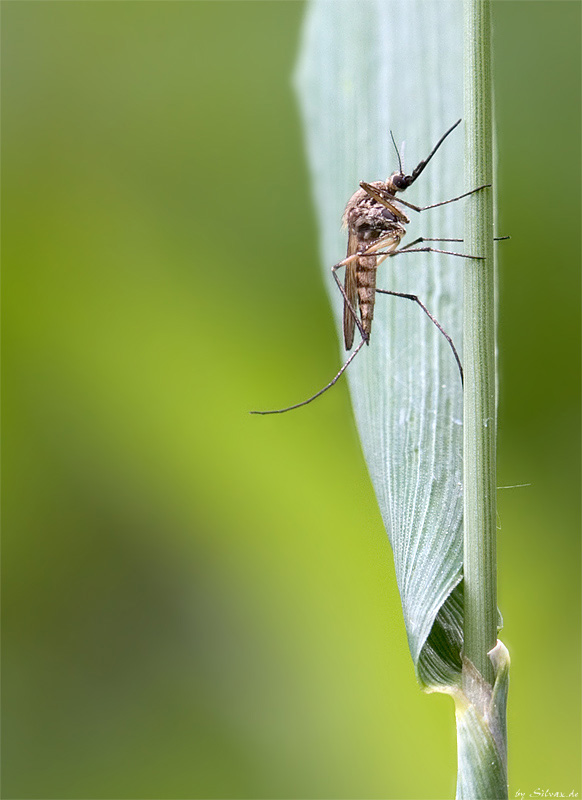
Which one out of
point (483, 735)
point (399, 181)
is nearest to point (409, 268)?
point (399, 181)

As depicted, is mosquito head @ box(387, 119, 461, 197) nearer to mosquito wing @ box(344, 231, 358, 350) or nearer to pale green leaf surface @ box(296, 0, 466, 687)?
pale green leaf surface @ box(296, 0, 466, 687)

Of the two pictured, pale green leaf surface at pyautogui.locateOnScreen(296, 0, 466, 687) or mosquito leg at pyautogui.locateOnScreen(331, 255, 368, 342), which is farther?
mosquito leg at pyautogui.locateOnScreen(331, 255, 368, 342)

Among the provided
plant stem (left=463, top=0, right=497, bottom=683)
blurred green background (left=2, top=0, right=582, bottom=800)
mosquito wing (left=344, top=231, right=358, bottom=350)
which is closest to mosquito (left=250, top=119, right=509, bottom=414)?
mosquito wing (left=344, top=231, right=358, bottom=350)

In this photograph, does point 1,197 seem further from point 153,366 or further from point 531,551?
point 531,551

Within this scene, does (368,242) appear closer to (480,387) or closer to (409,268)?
(409,268)

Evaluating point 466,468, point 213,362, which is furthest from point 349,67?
point 213,362

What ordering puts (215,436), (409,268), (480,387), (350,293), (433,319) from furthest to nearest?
(215,436), (350,293), (409,268), (433,319), (480,387)
